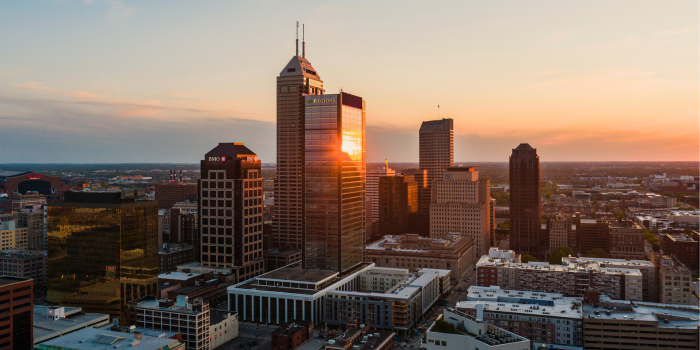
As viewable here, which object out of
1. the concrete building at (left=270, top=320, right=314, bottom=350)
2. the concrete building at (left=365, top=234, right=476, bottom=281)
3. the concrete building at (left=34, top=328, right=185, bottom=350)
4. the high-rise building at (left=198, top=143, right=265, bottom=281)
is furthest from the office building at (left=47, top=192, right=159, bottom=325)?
the concrete building at (left=365, top=234, right=476, bottom=281)

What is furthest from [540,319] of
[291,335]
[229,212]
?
[229,212]

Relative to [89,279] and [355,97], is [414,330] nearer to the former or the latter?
[355,97]

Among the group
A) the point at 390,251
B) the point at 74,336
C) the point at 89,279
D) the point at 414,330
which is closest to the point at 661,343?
the point at 414,330

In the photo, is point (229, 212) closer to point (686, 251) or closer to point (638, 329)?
point (638, 329)

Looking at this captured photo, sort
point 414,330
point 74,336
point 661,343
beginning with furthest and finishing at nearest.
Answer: point 414,330 < point 661,343 < point 74,336

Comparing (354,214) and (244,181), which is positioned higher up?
(244,181)

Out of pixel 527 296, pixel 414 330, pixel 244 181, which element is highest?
pixel 244 181

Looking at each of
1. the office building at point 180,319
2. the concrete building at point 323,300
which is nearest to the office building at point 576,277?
the concrete building at point 323,300
